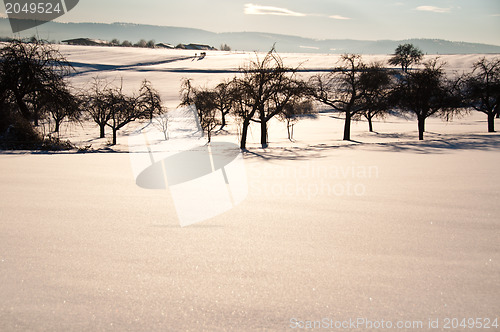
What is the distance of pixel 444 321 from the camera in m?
1.33

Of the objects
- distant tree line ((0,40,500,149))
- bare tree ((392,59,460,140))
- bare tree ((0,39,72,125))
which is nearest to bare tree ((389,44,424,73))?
distant tree line ((0,40,500,149))

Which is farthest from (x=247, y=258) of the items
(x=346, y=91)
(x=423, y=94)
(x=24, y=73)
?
(x=346, y=91)

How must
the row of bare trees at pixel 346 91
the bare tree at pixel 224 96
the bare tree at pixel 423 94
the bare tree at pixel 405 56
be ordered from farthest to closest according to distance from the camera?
the bare tree at pixel 405 56 < the bare tree at pixel 423 94 < the bare tree at pixel 224 96 < the row of bare trees at pixel 346 91

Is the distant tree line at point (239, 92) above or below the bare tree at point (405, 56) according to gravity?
below

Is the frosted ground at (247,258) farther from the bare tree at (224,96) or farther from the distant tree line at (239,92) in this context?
the bare tree at (224,96)

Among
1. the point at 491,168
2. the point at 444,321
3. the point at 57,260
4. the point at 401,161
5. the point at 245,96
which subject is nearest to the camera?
the point at 444,321

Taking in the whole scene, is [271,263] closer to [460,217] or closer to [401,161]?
[460,217]

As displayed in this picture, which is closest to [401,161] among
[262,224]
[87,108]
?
[262,224]

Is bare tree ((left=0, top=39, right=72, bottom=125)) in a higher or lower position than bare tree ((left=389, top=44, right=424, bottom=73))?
lower

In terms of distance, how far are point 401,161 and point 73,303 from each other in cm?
596

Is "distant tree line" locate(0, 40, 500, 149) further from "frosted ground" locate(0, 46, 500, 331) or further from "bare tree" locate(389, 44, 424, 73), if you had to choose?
"bare tree" locate(389, 44, 424, 73)

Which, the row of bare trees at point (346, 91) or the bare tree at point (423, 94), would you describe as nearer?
the row of bare trees at point (346, 91)

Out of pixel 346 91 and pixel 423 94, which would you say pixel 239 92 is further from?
pixel 423 94

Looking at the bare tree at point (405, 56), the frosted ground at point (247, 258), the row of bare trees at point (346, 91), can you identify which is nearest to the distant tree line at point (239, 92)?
the row of bare trees at point (346, 91)
